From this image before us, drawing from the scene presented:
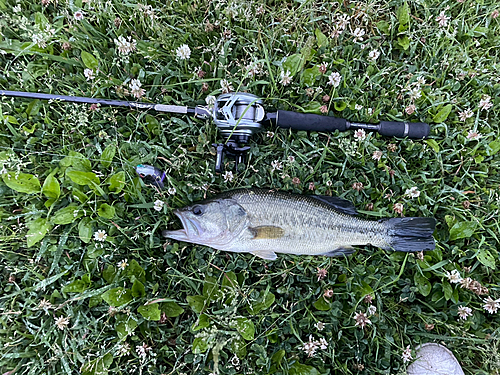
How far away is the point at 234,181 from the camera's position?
321 centimetres

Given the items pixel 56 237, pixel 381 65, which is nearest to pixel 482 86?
pixel 381 65

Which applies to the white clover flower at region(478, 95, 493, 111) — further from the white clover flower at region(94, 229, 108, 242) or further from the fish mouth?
the white clover flower at region(94, 229, 108, 242)

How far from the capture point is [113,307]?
9.34ft

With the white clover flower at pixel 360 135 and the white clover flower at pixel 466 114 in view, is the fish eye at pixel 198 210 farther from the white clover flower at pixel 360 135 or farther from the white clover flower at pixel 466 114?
the white clover flower at pixel 466 114

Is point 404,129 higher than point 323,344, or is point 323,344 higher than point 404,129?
point 404,129

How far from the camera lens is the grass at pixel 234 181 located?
296cm

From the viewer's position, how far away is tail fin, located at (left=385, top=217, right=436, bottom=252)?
305 centimetres

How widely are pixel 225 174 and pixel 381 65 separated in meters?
2.29

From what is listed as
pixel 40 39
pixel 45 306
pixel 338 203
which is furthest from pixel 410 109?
pixel 45 306

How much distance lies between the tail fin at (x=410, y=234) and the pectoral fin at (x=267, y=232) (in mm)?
1143

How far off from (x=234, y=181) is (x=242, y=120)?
0.67 m

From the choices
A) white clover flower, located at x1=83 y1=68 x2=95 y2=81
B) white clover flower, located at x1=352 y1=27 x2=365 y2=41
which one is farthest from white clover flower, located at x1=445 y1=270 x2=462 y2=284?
white clover flower, located at x1=83 y1=68 x2=95 y2=81

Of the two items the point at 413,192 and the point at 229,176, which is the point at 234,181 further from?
the point at 413,192

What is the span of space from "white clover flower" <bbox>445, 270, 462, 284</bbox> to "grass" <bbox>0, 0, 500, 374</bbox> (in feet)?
0.19
